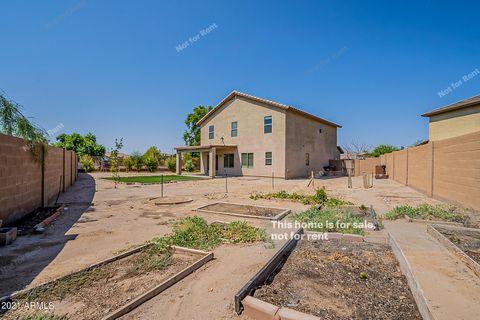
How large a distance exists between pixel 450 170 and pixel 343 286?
841 centimetres

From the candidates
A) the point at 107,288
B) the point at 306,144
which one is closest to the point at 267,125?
the point at 306,144

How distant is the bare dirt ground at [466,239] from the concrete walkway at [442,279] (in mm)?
312

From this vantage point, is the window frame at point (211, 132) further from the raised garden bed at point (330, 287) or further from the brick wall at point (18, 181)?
the raised garden bed at point (330, 287)

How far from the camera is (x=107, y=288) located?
10.2 feet

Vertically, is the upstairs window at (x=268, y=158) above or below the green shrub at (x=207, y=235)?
above

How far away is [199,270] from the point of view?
12.0 ft

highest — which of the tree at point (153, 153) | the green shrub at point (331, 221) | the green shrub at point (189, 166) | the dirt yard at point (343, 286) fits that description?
the tree at point (153, 153)

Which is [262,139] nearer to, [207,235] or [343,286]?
[207,235]

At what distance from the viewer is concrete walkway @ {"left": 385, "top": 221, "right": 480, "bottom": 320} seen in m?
2.49

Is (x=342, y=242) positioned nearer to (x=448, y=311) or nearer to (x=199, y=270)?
(x=448, y=311)

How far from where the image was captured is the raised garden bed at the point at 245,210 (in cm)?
718

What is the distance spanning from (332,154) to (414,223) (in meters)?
23.4

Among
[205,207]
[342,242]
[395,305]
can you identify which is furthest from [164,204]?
[395,305]

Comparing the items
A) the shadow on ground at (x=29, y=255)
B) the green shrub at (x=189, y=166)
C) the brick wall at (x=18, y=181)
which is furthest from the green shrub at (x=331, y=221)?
the green shrub at (x=189, y=166)
